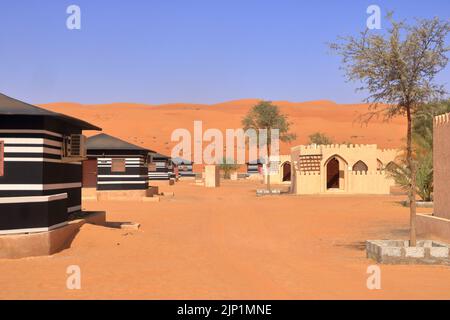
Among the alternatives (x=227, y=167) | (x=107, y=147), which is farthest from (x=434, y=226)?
(x=227, y=167)

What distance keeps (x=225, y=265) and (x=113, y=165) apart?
21.6m

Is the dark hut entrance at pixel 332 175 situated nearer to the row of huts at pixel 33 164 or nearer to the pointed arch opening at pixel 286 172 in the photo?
the pointed arch opening at pixel 286 172

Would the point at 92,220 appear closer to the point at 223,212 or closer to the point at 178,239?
the point at 178,239

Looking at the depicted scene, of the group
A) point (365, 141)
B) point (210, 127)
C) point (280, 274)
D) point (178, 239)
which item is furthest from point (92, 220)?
point (210, 127)

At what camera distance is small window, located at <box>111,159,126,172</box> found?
30953 millimetres

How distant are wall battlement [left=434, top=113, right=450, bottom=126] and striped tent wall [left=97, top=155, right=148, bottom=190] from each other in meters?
20.1

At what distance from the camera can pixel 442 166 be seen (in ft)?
45.6

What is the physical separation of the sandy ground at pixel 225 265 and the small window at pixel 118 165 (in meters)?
11.9

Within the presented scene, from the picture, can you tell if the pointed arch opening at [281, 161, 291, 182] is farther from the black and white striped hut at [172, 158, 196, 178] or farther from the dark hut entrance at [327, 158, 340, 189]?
the black and white striped hut at [172, 158, 196, 178]

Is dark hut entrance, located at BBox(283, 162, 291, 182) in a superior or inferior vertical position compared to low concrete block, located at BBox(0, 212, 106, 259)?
superior

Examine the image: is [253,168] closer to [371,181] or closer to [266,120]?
[266,120]

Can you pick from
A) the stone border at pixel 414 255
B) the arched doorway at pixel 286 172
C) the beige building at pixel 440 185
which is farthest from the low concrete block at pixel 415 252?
the arched doorway at pixel 286 172

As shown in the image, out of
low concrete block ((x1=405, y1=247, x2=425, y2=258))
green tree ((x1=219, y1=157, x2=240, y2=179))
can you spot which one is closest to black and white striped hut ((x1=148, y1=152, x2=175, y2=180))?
green tree ((x1=219, y1=157, x2=240, y2=179))

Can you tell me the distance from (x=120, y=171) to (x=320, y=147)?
12950 mm
